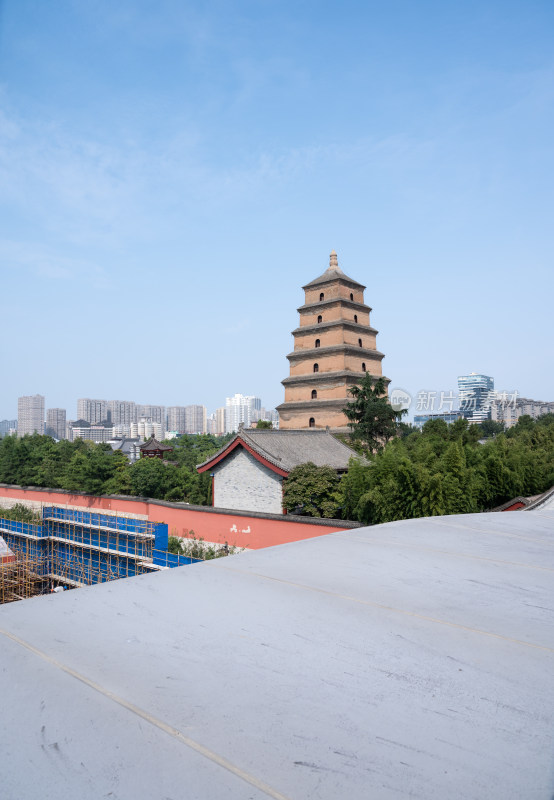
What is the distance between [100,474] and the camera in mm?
23828

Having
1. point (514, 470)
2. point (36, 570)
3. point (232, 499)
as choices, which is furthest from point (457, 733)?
point (36, 570)

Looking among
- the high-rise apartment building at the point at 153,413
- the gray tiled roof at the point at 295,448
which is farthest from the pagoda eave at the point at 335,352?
the high-rise apartment building at the point at 153,413

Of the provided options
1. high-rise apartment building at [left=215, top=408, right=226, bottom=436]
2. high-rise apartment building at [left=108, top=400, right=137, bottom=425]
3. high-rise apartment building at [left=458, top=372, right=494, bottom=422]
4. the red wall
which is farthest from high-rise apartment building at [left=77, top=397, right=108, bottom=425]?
the red wall

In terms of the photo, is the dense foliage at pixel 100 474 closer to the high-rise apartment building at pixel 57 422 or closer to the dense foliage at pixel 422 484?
the dense foliage at pixel 422 484

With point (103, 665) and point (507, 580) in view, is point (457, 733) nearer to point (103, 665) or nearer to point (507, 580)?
point (103, 665)

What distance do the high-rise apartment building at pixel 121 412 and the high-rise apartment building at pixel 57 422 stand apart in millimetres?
17582

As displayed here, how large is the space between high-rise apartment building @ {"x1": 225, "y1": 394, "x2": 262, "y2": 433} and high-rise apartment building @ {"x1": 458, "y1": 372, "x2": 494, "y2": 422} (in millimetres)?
69736

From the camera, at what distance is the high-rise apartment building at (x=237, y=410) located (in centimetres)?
17738

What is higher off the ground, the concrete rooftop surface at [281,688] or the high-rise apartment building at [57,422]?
the high-rise apartment building at [57,422]

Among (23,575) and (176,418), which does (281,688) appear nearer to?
(23,575)

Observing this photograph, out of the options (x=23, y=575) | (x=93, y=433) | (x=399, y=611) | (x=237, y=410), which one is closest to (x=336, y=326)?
(x=23, y=575)

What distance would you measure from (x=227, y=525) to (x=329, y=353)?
41.4 ft

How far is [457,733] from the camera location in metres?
2.14

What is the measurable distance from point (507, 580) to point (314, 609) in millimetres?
1905
